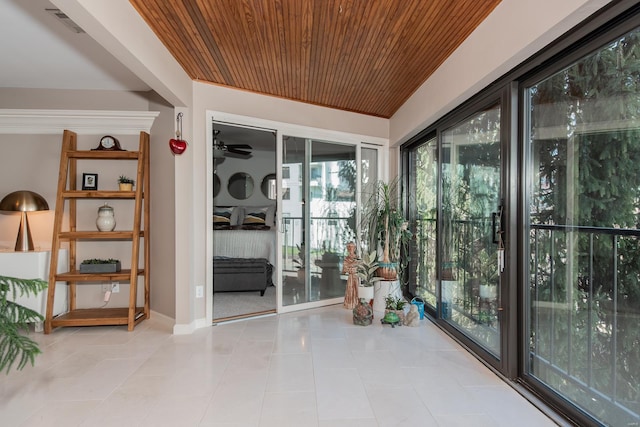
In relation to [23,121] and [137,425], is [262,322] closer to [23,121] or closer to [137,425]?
[137,425]

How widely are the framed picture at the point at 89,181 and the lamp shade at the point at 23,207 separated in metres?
0.44

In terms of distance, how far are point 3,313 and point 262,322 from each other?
2592 millimetres

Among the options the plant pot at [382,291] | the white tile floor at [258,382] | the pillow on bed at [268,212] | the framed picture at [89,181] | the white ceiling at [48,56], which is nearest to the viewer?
the white tile floor at [258,382]

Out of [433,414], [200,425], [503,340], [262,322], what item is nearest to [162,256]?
[262,322]

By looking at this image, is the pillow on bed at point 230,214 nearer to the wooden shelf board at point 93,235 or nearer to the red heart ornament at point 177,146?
the wooden shelf board at point 93,235

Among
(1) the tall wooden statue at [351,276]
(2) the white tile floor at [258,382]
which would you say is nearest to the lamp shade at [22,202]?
(2) the white tile floor at [258,382]

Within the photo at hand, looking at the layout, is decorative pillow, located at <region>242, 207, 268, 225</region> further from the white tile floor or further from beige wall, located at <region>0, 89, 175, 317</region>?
the white tile floor

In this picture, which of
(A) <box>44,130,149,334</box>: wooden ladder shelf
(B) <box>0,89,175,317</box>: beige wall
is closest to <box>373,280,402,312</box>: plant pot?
(B) <box>0,89,175,317</box>: beige wall

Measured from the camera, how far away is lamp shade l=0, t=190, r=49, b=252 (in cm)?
355

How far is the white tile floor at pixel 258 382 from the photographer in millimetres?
2031

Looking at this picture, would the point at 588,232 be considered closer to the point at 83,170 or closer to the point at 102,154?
the point at 102,154

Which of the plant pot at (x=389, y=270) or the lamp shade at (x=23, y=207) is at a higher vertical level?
the lamp shade at (x=23, y=207)

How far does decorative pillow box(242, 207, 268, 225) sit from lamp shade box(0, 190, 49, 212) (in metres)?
3.27

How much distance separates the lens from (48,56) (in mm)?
3135
